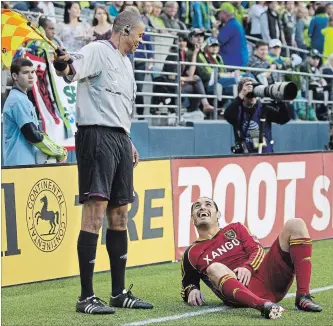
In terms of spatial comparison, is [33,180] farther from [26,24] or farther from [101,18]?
[101,18]

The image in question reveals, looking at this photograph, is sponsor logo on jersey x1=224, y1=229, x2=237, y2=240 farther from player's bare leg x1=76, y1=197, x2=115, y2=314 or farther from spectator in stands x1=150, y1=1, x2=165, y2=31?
spectator in stands x1=150, y1=1, x2=165, y2=31

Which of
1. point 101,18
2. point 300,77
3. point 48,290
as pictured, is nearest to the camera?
point 48,290

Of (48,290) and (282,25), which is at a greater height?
(282,25)

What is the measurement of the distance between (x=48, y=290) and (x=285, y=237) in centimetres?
235

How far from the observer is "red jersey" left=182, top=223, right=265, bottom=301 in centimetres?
720

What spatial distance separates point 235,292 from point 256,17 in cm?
1241

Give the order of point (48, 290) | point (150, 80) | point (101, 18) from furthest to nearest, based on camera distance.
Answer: point (150, 80)
point (101, 18)
point (48, 290)

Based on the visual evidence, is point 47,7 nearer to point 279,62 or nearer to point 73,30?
point 73,30

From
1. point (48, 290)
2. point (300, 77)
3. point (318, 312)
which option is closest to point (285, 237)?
point (318, 312)

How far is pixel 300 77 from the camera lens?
61.7ft

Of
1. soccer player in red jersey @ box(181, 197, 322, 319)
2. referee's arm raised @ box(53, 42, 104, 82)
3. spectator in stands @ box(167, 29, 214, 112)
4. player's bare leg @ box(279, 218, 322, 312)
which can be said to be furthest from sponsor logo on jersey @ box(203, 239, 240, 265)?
spectator in stands @ box(167, 29, 214, 112)

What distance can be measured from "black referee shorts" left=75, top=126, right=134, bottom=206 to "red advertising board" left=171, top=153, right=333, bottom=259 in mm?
3148

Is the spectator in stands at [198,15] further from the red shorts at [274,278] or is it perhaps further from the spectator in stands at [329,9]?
the red shorts at [274,278]

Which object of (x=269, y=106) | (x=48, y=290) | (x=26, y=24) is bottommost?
(x=48, y=290)
